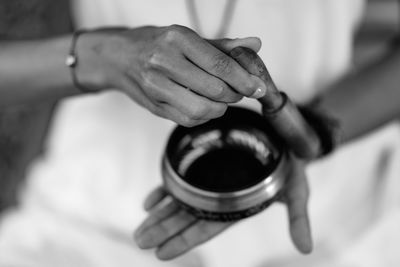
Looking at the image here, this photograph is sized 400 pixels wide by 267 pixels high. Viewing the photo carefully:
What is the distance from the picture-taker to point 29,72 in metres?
0.67

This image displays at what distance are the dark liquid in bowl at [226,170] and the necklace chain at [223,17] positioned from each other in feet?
0.31

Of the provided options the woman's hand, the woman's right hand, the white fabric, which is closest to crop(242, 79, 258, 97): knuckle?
the woman's right hand

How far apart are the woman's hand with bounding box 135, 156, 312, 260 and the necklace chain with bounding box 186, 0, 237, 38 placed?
5.1 inches

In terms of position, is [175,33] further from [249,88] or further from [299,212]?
[299,212]

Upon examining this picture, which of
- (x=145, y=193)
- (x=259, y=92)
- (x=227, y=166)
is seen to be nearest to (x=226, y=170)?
(x=227, y=166)

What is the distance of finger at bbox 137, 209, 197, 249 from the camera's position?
519 millimetres

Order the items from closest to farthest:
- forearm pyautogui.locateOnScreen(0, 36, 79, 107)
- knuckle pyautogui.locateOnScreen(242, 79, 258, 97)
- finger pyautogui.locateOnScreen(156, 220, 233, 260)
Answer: knuckle pyautogui.locateOnScreen(242, 79, 258, 97) → finger pyautogui.locateOnScreen(156, 220, 233, 260) → forearm pyautogui.locateOnScreen(0, 36, 79, 107)

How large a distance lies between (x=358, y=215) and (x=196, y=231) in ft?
1.01

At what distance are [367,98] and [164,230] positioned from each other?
13.6 inches

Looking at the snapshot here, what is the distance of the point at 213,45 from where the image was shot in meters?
0.41

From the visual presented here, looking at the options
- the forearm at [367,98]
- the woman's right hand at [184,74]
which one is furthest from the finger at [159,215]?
the forearm at [367,98]

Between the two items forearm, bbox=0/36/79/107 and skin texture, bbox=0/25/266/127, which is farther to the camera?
forearm, bbox=0/36/79/107

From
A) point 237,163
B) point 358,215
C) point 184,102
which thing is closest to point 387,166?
point 358,215

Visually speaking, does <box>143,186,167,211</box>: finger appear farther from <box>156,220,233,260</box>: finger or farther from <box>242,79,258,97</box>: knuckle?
<box>242,79,258,97</box>: knuckle
